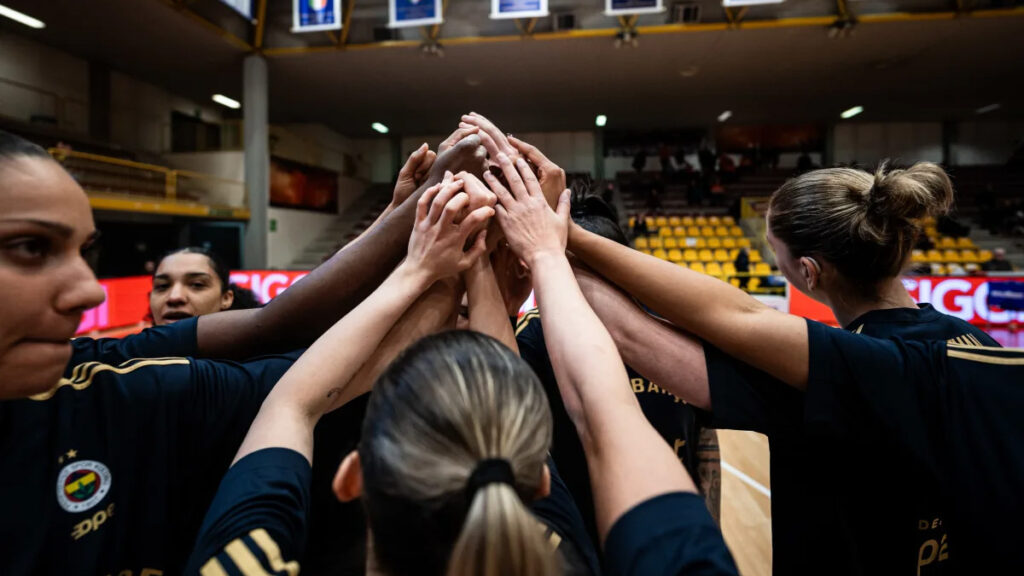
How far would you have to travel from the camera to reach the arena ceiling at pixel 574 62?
A: 10016mm

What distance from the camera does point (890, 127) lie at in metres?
18.5

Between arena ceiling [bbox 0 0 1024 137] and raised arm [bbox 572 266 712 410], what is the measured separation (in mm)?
10480

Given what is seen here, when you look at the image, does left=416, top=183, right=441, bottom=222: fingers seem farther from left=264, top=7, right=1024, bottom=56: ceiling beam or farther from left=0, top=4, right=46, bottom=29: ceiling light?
left=0, top=4, right=46, bottom=29: ceiling light

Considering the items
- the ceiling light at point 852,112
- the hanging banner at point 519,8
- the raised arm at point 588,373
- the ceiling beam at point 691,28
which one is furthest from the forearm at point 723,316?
the ceiling light at point 852,112

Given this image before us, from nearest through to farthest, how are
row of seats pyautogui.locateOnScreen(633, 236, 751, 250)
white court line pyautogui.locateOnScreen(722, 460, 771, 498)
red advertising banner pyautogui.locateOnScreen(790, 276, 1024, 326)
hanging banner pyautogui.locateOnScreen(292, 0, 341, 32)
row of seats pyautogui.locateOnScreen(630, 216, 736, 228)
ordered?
white court line pyautogui.locateOnScreen(722, 460, 771, 498)
red advertising banner pyautogui.locateOnScreen(790, 276, 1024, 326)
hanging banner pyautogui.locateOnScreen(292, 0, 341, 32)
row of seats pyautogui.locateOnScreen(633, 236, 751, 250)
row of seats pyautogui.locateOnScreen(630, 216, 736, 228)

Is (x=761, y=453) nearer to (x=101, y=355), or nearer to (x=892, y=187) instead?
(x=892, y=187)

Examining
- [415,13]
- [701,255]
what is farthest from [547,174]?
[701,255]

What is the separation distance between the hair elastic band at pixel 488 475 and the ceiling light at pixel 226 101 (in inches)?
657

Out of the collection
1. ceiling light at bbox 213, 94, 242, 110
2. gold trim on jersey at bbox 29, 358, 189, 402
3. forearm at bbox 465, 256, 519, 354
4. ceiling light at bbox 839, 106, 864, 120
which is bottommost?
gold trim on jersey at bbox 29, 358, 189, 402

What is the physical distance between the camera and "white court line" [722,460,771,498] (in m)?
4.23

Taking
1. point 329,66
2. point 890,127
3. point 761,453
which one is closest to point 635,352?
point 761,453

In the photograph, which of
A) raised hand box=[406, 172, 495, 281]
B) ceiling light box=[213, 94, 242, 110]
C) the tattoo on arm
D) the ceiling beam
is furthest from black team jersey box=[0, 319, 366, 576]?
ceiling light box=[213, 94, 242, 110]

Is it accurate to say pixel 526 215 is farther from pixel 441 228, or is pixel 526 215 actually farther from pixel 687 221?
pixel 687 221

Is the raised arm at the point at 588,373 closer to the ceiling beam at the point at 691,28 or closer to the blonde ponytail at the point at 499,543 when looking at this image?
the blonde ponytail at the point at 499,543
